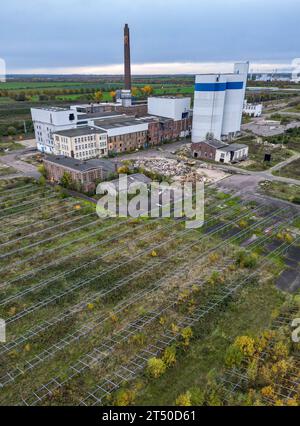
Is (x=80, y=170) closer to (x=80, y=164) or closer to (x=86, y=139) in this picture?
(x=80, y=164)

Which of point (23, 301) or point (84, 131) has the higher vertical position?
point (84, 131)

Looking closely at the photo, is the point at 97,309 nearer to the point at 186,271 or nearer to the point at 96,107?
the point at 186,271

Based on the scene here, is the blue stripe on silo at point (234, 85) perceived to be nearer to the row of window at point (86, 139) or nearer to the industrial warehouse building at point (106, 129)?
the industrial warehouse building at point (106, 129)

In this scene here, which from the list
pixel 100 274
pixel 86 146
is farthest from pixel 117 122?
pixel 100 274

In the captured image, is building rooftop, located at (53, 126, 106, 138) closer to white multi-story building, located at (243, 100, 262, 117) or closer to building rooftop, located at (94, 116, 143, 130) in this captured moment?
building rooftop, located at (94, 116, 143, 130)

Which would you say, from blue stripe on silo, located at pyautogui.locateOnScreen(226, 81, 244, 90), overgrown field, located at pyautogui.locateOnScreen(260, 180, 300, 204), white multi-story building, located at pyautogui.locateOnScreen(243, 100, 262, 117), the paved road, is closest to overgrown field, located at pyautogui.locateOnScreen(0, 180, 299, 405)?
overgrown field, located at pyautogui.locateOnScreen(260, 180, 300, 204)
